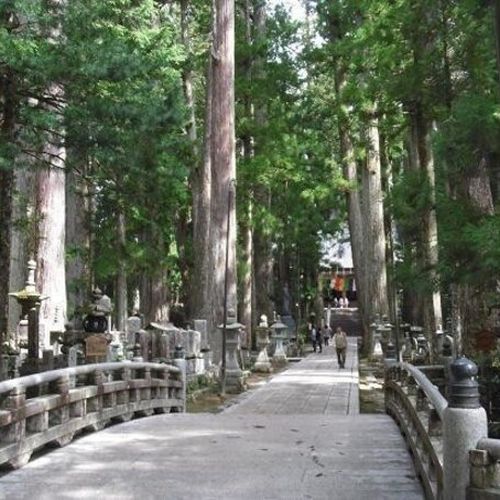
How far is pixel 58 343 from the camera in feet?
55.8

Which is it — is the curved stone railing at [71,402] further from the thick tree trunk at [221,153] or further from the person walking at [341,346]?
the person walking at [341,346]

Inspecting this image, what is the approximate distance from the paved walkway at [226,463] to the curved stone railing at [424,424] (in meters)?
0.22

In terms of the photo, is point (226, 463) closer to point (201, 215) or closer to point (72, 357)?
point (72, 357)

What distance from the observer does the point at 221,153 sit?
63.9 feet

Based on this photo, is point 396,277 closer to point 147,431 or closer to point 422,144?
point 422,144

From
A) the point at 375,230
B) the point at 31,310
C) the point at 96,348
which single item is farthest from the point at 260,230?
the point at 96,348

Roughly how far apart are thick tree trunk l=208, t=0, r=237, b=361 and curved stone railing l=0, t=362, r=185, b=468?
6.59m

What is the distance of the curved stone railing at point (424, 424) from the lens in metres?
5.57

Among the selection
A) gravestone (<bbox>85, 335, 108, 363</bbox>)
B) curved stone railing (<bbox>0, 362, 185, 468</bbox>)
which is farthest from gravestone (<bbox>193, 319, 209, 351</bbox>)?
curved stone railing (<bbox>0, 362, 185, 468</bbox>)

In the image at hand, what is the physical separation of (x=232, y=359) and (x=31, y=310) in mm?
5407

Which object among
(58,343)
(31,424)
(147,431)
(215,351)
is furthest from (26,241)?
(31,424)

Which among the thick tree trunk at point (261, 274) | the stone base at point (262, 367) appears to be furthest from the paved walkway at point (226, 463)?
the thick tree trunk at point (261, 274)

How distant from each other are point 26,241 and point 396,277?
9.11m

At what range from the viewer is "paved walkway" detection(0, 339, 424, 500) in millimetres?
6043
